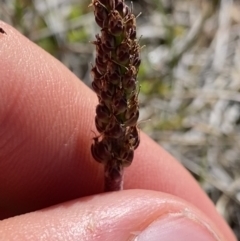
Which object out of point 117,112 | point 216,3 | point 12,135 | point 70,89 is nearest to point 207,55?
point 216,3

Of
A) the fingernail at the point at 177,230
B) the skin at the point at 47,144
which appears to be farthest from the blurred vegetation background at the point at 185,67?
the fingernail at the point at 177,230

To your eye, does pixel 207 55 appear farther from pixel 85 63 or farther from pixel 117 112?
pixel 117 112

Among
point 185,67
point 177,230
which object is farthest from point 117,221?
point 185,67

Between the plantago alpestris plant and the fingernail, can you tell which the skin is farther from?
the plantago alpestris plant

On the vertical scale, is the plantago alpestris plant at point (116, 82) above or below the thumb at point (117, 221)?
above

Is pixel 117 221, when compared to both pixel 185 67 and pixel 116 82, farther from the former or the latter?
pixel 185 67

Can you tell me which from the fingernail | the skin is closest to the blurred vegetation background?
the skin

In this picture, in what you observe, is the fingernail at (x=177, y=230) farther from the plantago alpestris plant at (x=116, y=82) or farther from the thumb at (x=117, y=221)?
the plantago alpestris plant at (x=116, y=82)
